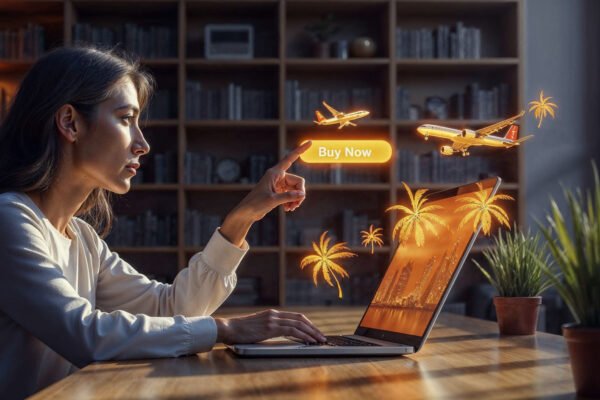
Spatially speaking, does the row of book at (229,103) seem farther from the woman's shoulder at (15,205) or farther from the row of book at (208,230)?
the woman's shoulder at (15,205)

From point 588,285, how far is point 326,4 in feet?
14.3

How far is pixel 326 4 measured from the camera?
500cm

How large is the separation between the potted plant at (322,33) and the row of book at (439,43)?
0.42 meters

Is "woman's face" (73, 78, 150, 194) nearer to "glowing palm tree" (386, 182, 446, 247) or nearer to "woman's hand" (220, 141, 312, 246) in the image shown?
"woman's hand" (220, 141, 312, 246)

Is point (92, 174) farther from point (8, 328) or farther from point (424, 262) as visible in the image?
point (424, 262)

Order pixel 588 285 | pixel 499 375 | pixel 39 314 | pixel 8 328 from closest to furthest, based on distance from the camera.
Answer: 1. pixel 588 285
2. pixel 499 375
3. pixel 39 314
4. pixel 8 328

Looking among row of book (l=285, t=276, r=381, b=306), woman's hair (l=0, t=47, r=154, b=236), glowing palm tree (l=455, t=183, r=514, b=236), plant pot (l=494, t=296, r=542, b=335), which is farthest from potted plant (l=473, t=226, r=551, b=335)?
row of book (l=285, t=276, r=381, b=306)

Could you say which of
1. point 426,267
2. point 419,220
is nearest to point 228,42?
point 419,220

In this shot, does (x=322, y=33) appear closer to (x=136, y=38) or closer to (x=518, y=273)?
(x=136, y=38)

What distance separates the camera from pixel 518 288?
5.24 ft

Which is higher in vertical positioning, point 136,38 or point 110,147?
point 136,38

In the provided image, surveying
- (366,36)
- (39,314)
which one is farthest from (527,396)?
(366,36)

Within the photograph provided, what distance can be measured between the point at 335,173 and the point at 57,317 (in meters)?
3.82

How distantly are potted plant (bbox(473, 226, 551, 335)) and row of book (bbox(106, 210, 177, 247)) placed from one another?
3584 millimetres
